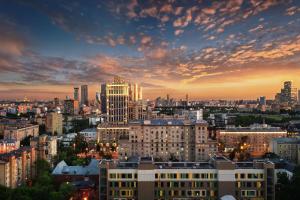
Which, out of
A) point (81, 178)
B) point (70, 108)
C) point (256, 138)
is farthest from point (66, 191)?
point (70, 108)

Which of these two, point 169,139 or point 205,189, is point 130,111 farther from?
point 205,189


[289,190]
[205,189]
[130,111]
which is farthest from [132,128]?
[130,111]

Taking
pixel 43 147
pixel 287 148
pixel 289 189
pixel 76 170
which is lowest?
pixel 76 170

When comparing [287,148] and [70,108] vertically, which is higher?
[70,108]

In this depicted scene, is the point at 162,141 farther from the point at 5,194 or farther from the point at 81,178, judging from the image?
the point at 5,194

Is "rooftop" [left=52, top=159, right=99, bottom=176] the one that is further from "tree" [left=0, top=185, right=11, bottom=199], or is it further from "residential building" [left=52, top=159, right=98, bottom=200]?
"tree" [left=0, top=185, right=11, bottom=199]

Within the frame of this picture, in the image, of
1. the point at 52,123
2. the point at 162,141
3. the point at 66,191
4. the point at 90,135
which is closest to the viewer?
the point at 66,191

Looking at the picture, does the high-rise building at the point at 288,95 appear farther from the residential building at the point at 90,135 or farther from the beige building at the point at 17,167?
the beige building at the point at 17,167

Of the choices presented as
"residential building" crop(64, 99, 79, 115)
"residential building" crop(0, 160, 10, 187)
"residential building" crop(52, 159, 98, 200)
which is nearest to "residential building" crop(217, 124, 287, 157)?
"residential building" crop(52, 159, 98, 200)
